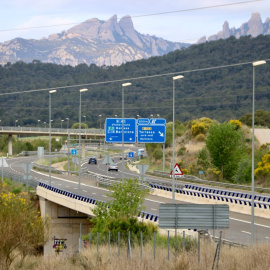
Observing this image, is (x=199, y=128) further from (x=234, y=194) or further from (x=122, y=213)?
(x=122, y=213)

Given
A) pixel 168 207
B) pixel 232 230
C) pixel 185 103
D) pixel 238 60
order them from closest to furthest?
pixel 168 207
pixel 232 230
pixel 185 103
pixel 238 60

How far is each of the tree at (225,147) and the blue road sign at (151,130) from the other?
18976 mm

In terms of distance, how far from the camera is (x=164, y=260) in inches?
805

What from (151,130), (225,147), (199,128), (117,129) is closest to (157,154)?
(199,128)

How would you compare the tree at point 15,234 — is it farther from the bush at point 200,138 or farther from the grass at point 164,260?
the bush at point 200,138

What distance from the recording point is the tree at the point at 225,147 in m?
72.1

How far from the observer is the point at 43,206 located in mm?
56125

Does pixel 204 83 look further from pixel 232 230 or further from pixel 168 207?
pixel 168 207

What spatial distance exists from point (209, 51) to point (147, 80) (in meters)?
19.0

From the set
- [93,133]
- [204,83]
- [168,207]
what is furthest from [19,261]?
[204,83]

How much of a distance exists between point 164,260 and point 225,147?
5226cm

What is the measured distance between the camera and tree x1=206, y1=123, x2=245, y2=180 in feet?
236

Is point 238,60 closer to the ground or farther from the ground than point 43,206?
farther from the ground

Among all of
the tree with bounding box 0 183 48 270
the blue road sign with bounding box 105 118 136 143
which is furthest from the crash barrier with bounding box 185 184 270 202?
the tree with bounding box 0 183 48 270
